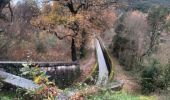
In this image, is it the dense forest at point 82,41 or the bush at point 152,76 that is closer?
the dense forest at point 82,41

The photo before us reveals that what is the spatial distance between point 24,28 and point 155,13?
1915cm

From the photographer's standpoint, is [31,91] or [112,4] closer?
[31,91]

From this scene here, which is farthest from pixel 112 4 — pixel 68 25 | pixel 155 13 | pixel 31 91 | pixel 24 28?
pixel 31 91

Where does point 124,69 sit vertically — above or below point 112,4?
below

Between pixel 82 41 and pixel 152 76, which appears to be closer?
pixel 152 76

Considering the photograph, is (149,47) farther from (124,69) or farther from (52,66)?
(52,66)

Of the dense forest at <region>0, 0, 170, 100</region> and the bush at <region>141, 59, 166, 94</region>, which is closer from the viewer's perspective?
the dense forest at <region>0, 0, 170, 100</region>

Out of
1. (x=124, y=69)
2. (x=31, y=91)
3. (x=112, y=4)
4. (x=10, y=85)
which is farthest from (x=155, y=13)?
(x=31, y=91)

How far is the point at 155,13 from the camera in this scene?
4772cm

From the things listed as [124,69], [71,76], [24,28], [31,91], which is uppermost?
[31,91]

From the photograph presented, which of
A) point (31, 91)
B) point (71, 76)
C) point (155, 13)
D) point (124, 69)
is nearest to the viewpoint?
point (31, 91)

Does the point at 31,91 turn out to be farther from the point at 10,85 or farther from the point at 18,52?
the point at 18,52

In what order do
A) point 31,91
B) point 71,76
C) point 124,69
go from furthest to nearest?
point 124,69 < point 71,76 < point 31,91

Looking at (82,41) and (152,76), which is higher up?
(82,41)
